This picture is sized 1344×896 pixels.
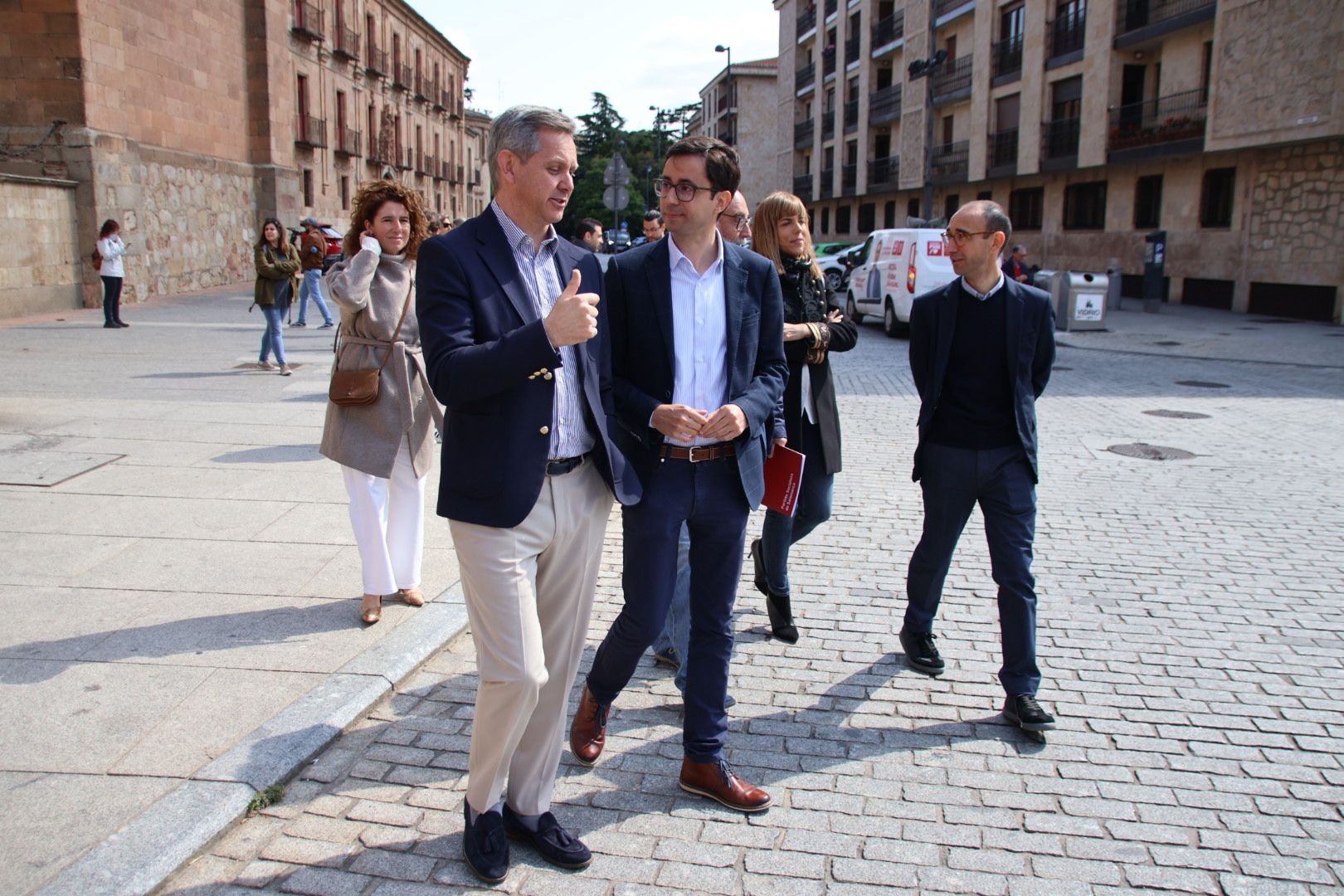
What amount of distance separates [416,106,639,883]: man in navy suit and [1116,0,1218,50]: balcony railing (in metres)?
28.2

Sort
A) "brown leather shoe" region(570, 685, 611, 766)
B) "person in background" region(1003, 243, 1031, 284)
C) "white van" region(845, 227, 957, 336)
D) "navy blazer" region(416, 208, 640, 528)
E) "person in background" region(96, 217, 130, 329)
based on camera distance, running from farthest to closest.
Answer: "white van" region(845, 227, 957, 336), "person in background" region(1003, 243, 1031, 284), "person in background" region(96, 217, 130, 329), "brown leather shoe" region(570, 685, 611, 766), "navy blazer" region(416, 208, 640, 528)

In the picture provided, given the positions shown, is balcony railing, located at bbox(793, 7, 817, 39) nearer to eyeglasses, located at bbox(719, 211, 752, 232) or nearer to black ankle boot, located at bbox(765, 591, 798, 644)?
eyeglasses, located at bbox(719, 211, 752, 232)

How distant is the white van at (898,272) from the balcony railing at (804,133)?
3913cm

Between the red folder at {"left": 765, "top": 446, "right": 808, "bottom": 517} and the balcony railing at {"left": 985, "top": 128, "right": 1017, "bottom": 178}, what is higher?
the balcony railing at {"left": 985, "top": 128, "right": 1017, "bottom": 178}

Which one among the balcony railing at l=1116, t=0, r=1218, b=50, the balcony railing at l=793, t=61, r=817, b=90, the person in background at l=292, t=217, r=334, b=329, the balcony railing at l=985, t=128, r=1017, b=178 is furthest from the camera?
the balcony railing at l=793, t=61, r=817, b=90

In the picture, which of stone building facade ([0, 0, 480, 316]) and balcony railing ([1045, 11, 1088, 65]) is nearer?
stone building facade ([0, 0, 480, 316])

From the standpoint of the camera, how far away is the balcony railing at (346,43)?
37.0 meters

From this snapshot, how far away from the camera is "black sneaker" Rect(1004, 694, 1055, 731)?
3.79 metres

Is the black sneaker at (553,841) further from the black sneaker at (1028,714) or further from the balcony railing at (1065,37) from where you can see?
the balcony railing at (1065,37)

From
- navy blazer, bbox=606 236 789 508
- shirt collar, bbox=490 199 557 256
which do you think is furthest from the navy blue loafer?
shirt collar, bbox=490 199 557 256

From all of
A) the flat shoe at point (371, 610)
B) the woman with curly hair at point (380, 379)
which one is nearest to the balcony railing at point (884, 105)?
the woman with curly hair at point (380, 379)

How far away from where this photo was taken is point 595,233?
422 inches

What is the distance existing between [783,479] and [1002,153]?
36.1 metres

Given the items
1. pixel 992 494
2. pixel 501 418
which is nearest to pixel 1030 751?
pixel 992 494
